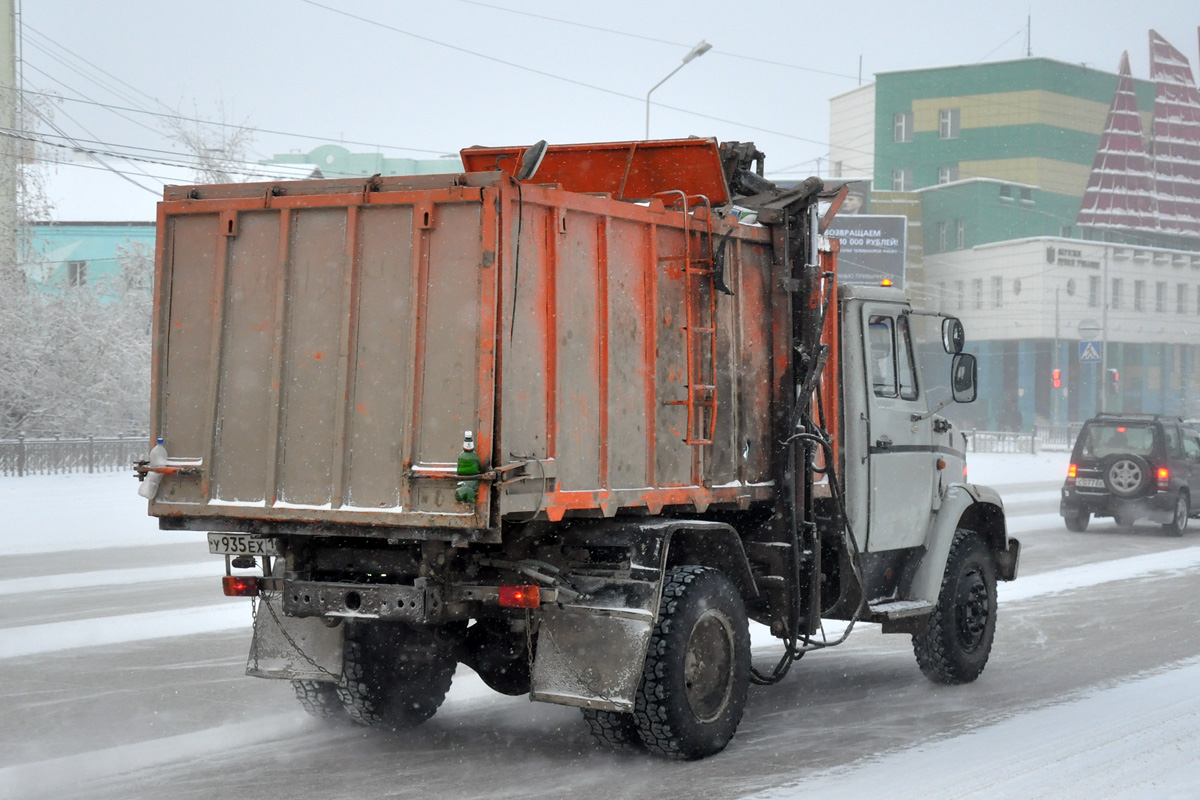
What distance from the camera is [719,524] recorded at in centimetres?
674

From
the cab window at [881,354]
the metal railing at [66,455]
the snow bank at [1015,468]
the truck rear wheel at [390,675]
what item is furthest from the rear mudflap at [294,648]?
the snow bank at [1015,468]

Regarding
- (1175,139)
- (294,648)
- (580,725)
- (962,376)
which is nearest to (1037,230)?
(1175,139)

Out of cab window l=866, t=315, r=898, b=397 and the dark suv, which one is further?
the dark suv

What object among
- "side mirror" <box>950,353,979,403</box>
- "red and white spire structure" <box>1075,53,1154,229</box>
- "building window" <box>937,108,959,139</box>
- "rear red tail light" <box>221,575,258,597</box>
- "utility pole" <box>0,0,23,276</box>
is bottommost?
"rear red tail light" <box>221,575,258,597</box>

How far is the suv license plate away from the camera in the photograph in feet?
20.7

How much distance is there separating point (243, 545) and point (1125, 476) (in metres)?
16.5

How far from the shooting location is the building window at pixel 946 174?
242ft

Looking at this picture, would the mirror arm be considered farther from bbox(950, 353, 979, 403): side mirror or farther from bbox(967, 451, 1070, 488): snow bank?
bbox(967, 451, 1070, 488): snow bank

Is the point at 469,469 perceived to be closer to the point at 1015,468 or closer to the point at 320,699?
the point at 320,699

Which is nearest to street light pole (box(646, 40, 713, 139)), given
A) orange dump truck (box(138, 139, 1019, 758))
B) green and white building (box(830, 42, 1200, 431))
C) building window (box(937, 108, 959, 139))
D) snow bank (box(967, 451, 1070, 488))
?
snow bank (box(967, 451, 1070, 488))

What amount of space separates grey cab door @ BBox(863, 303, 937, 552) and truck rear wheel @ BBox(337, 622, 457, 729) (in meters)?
2.76

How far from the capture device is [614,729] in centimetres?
642

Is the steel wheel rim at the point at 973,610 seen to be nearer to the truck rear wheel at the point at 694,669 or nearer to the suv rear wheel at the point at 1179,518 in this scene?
the truck rear wheel at the point at 694,669

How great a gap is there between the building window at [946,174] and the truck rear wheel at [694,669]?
232 ft
